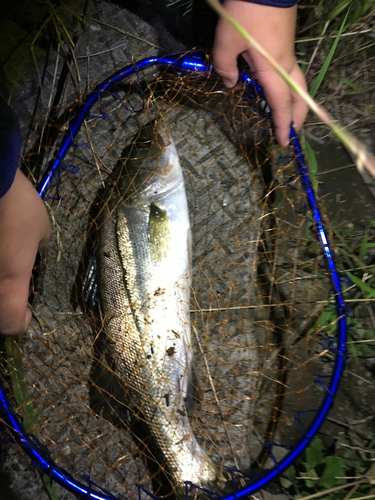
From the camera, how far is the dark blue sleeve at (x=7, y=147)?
1.29 metres

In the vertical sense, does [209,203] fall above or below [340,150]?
below

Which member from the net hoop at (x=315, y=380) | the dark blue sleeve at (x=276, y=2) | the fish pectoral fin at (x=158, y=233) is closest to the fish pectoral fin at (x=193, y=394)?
the net hoop at (x=315, y=380)

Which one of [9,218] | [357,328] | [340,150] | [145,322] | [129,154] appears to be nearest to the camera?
[9,218]

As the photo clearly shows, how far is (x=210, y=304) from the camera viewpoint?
1879mm

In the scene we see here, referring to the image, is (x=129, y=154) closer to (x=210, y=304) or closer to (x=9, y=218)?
→ (x=9, y=218)

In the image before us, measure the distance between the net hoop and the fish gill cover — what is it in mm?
79

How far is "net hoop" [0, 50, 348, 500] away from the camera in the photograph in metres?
1.47

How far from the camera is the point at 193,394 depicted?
1.68 metres

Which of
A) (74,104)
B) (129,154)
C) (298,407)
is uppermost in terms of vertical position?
(74,104)

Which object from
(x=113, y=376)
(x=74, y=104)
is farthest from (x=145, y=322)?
(x=74, y=104)

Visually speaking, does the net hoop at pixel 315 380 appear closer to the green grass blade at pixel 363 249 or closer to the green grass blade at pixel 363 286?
the green grass blade at pixel 363 286

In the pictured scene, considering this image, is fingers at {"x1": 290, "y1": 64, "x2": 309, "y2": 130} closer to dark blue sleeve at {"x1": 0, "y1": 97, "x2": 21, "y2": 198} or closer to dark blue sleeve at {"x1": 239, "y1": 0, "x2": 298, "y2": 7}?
dark blue sleeve at {"x1": 239, "y1": 0, "x2": 298, "y2": 7}

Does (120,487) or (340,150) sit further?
(340,150)

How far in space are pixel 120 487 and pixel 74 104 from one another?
6.49 feet
